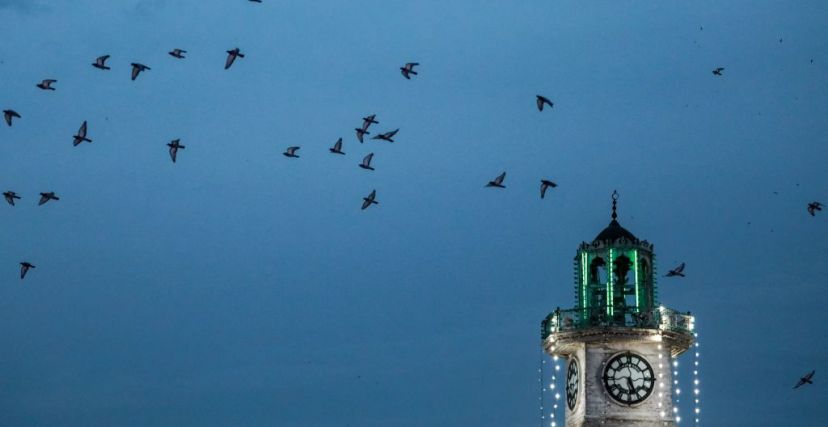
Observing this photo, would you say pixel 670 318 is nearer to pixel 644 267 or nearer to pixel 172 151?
pixel 644 267

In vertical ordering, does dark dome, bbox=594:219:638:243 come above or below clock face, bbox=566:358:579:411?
above

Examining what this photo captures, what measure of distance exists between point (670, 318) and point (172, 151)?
22.7 metres

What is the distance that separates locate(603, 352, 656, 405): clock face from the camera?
7669 cm

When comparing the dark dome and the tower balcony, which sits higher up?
the dark dome

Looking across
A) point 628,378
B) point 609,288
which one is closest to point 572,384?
point 628,378

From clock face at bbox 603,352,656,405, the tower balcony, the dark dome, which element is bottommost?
clock face at bbox 603,352,656,405

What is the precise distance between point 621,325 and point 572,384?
4.36 m

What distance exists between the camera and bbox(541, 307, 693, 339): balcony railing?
251 ft

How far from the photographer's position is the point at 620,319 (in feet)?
253

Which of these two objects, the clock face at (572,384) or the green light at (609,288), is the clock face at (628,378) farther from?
the clock face at (572,384)

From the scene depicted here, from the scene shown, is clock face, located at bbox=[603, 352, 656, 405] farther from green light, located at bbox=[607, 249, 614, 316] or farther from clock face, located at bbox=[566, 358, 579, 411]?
clock face, located at bbox=[566, 358, 579, 411]

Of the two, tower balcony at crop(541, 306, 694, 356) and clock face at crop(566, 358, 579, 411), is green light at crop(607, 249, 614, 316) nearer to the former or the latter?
tower balcony at crop(541, 306, 694, 356)

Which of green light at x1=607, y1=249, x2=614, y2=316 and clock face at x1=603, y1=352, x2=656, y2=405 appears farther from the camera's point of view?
green light at x1=607, y1=249, x2=614, y2=316

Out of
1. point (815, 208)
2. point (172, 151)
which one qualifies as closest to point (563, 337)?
point (815, 208)
